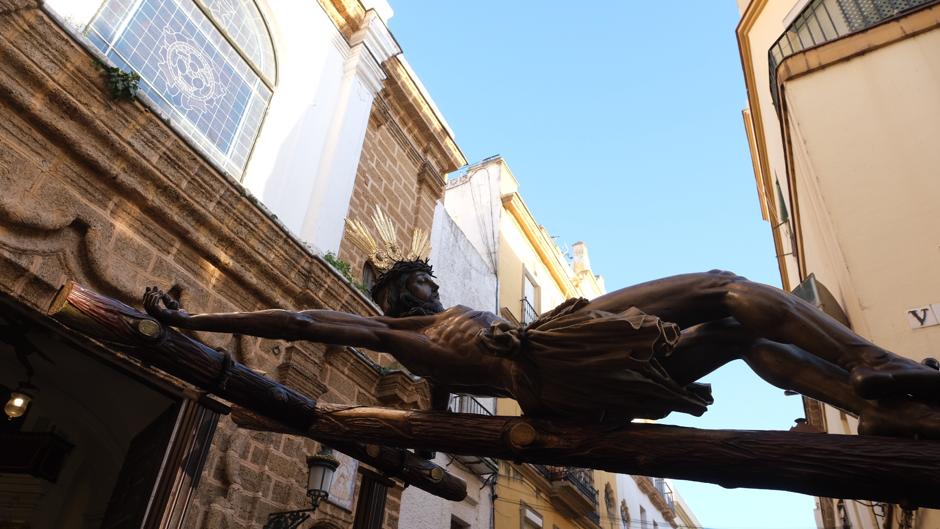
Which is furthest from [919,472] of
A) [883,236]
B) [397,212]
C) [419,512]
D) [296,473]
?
[397,212]

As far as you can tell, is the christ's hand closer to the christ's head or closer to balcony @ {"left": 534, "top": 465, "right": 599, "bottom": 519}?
the christ's head

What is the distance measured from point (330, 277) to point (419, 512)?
344 centimetres

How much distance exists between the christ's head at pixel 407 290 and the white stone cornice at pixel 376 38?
26.1ft

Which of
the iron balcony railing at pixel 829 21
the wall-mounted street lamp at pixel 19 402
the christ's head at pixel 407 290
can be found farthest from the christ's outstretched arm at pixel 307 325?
the iron balcony railing at pixel 829 21

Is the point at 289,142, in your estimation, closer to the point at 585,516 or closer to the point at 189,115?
the point at 189,115

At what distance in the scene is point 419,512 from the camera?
8.83 meters

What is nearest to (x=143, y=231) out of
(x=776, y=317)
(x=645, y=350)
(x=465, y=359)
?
(x=465, y=359)

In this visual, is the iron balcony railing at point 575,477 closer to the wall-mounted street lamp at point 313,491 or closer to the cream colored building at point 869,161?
the cream colored building at point 869,161

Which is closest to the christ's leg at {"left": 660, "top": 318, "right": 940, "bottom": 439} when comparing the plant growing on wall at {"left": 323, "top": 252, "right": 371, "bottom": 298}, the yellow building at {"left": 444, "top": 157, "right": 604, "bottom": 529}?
the plant growing on wall at {"left": 323, "top": 252, "right": 371, "bottom": 298}

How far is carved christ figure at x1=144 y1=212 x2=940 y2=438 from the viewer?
193cm

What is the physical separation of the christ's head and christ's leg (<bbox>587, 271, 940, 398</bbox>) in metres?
0.80

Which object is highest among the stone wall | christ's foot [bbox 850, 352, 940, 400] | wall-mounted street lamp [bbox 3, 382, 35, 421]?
the stone wall

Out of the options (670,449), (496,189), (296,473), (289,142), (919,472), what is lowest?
(919,472)

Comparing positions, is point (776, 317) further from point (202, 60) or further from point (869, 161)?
point (202, 60)
